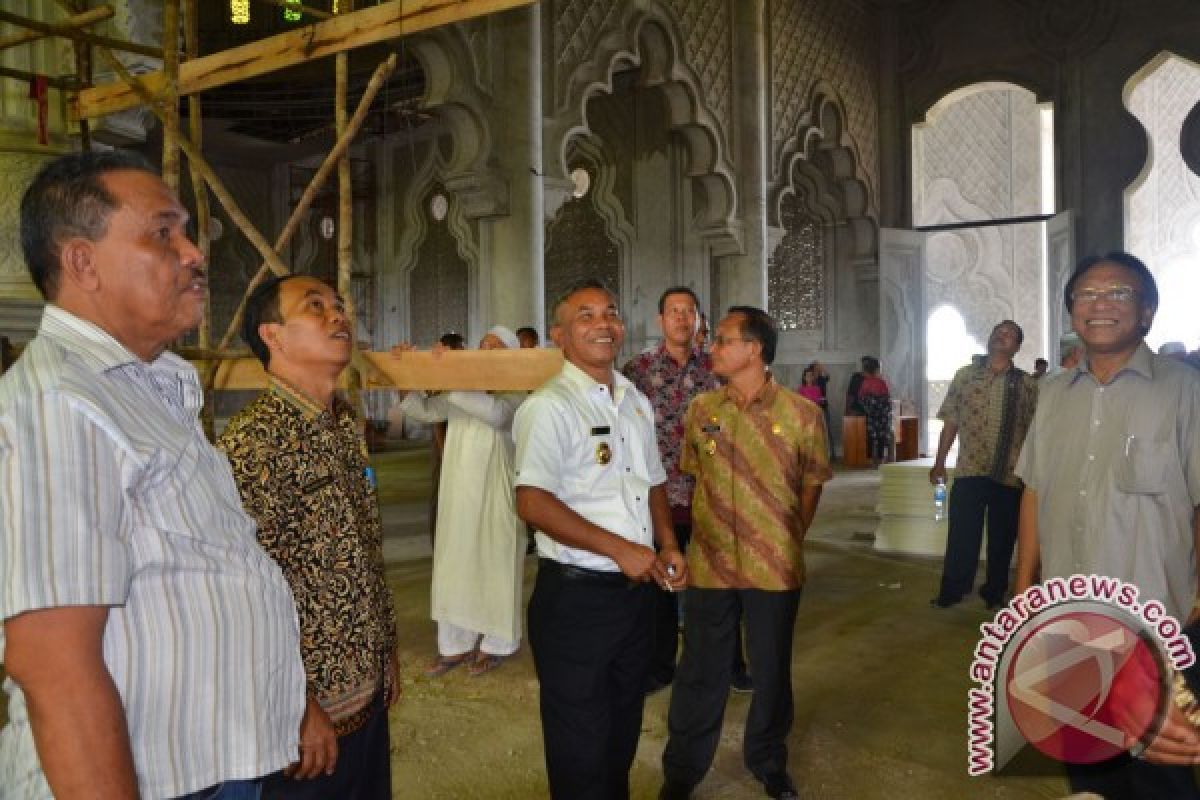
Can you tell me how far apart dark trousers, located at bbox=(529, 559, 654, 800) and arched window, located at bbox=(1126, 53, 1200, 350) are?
63.3 ft

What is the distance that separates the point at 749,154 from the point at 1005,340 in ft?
17.7

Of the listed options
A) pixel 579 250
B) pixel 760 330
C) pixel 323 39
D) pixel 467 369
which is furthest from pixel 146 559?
pixel 579 250

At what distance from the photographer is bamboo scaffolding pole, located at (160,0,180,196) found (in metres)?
3.83

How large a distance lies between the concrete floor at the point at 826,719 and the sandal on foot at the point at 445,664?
52 mm

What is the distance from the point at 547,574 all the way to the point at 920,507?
486cm

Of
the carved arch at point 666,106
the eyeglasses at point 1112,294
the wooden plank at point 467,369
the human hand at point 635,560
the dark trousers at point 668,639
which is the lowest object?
the dark trousers at point 668,639

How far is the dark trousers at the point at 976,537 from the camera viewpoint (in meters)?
5.10

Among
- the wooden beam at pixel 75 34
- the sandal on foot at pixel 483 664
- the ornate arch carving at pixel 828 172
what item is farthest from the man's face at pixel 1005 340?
the ornate arch carving at pixel 828 172

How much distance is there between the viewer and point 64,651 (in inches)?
37.9

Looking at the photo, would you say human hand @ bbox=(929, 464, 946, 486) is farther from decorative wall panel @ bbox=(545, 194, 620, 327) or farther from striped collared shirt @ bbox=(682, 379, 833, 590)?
decorative wall panel @ bbox=(545, 194, 620, 327)

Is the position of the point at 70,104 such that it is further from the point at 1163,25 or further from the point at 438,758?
the point at 1163,25

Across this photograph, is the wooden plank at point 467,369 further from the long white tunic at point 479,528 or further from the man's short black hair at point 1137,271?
the man's short black hair at point 1137,271

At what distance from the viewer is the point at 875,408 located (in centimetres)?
1214

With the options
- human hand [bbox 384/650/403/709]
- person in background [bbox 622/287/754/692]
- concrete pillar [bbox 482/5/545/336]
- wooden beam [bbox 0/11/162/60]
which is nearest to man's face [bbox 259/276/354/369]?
human hand [bbox 384/650/403/709]
